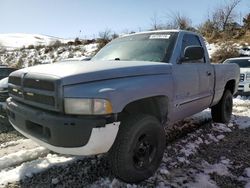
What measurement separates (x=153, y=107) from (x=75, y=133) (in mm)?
1266

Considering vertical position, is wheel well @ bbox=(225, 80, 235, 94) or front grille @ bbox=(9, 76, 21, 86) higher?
front grille @ bbox=(9, 76, 21, 86)

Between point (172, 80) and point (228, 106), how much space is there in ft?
10.1

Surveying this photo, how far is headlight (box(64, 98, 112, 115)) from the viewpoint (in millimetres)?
2949

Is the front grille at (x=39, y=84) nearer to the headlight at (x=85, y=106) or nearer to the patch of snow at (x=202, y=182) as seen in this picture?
the headlight at (x=85, y=106)

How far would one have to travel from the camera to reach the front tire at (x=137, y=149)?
Result: 3258 mm

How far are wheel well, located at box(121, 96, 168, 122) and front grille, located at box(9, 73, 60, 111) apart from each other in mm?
927

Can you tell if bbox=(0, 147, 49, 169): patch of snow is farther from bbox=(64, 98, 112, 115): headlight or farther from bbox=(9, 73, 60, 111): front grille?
bbox=(64, 98, 112, 115): headlight

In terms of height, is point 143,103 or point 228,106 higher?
point 143,103

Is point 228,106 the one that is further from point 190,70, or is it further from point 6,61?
point 6,61

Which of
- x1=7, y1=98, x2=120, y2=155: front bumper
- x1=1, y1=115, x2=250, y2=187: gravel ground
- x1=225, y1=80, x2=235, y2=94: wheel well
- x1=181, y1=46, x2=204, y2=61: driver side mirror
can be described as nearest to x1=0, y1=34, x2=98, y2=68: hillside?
x1=225, y1=80, x2=235, y2=94: wheel well

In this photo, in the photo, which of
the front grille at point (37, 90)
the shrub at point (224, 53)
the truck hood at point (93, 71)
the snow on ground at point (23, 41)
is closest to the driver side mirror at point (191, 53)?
the truck hood at point (93, 71)

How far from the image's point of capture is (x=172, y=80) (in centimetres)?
395

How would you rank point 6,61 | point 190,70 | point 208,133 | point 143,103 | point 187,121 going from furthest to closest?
point 6,61 → point 187,121 → point 208,133 → point 190,70 → point 143,103

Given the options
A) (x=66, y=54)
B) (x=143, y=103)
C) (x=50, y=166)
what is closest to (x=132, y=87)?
(x=143, y=103)
